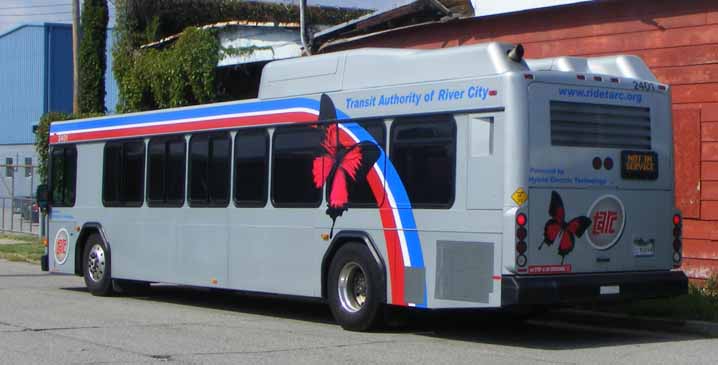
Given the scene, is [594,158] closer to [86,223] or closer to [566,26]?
[566,26]

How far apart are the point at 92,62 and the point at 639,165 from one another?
21182 millimetres

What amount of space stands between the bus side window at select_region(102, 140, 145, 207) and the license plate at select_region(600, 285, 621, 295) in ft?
25.9

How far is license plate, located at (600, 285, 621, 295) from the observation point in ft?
38.5

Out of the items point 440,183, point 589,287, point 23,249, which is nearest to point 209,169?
point 440,183

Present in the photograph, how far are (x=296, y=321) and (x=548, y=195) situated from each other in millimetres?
4382

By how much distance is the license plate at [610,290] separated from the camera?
38.5 feet

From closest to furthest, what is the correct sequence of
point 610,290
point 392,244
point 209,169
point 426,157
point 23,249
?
1. point 610,290
2. point 426,157
3. point 392,244
4. point 209,169
5. point 23,249

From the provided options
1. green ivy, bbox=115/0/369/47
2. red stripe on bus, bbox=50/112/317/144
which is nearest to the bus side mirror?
red stripe on bus, bbox=50/112/317/144

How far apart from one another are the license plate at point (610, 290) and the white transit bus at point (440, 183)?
0.05 feet

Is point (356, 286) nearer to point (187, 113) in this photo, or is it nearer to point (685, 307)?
point (685, 307)

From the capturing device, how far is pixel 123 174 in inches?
685

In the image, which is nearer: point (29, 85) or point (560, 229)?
point (560, 229)

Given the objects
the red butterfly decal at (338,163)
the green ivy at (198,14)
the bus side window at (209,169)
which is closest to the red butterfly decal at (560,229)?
the red butterfly decal at (338,163)

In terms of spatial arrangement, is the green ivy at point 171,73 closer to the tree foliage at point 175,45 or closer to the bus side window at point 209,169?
the tree foliage at point 175,45
